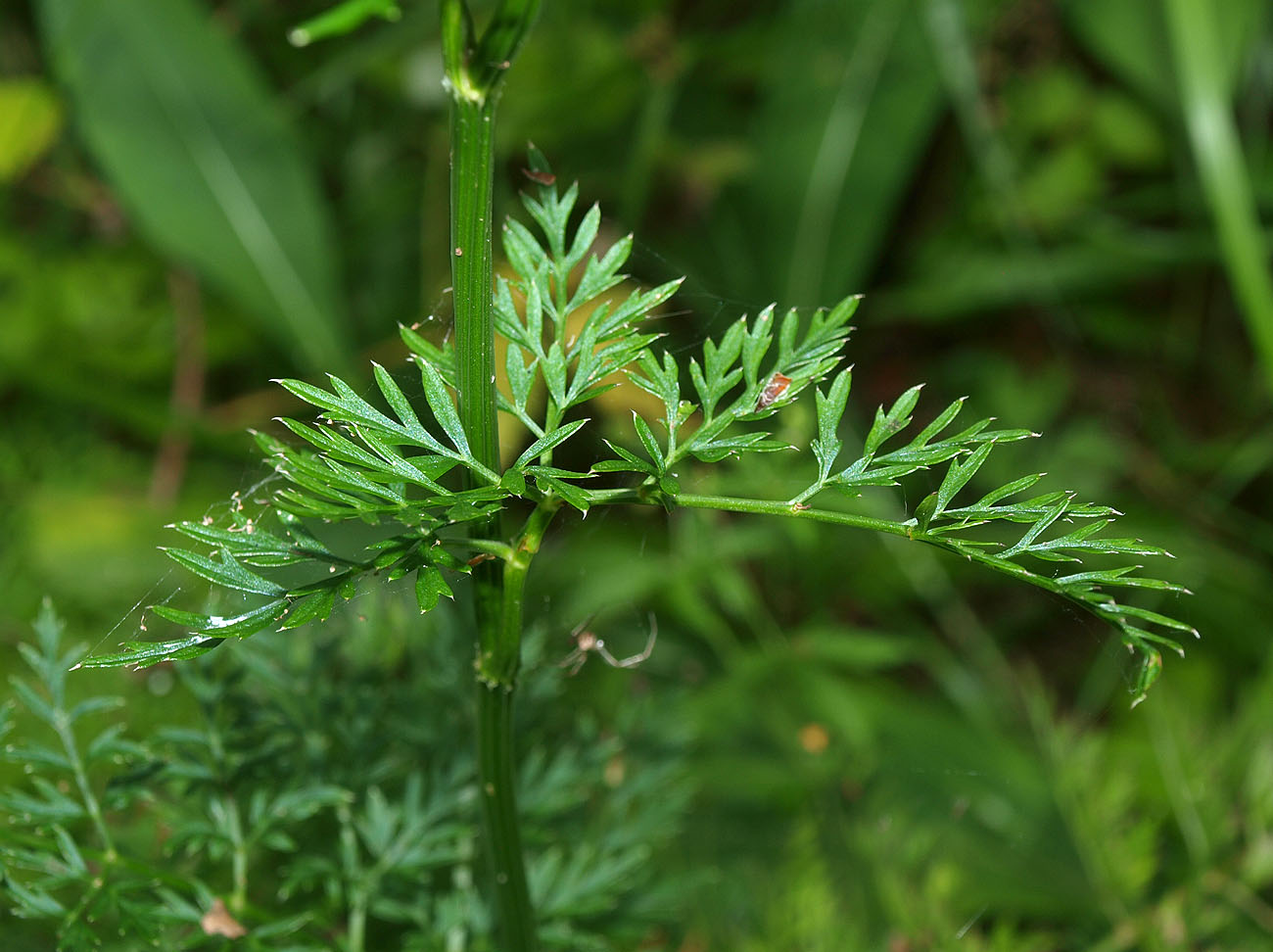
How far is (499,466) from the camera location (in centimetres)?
55

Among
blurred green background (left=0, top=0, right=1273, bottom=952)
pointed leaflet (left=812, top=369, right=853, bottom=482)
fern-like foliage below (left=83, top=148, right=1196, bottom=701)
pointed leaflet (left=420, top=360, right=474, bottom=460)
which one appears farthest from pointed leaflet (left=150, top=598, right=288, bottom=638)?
blurred green background (left=0, top=0, right=1273, bottom=952)

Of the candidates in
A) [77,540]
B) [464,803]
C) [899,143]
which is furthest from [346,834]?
[899,143]

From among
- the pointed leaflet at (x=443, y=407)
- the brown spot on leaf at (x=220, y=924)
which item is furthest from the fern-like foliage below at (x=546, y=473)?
the brown spot on leaf at (x=220, y=924)

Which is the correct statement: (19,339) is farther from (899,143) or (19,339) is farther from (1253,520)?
(1253,520)

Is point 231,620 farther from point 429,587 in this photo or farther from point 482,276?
point 482,276

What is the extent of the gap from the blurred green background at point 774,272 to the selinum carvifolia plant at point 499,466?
0.90 meters

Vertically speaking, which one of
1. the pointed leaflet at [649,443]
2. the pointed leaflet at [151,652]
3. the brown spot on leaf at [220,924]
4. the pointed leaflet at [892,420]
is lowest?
the brown spot on leaf at [220,924]

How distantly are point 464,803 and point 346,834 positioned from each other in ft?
0.32

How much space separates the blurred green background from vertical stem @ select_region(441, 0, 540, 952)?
90 cm

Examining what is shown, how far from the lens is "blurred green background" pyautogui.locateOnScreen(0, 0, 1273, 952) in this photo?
173 centimetres

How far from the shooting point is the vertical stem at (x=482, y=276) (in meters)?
A: 0.50

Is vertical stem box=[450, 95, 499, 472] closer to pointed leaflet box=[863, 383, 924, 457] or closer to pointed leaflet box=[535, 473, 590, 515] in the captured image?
pointed leaflet box=[535, 473, 590, 515]

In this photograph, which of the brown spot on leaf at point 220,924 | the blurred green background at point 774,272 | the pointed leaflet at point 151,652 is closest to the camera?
the pointed leaflet at point 151,652

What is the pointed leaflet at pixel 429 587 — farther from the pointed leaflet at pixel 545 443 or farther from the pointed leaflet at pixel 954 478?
the pointed leaflet at pixel 954 478
